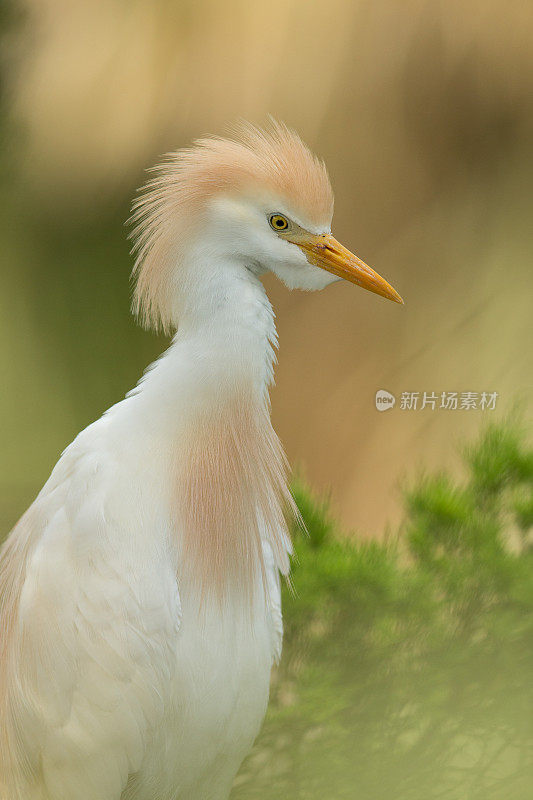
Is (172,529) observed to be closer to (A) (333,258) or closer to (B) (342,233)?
(A) (333,258)

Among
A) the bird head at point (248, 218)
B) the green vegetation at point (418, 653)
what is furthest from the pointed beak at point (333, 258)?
the green vegetation at point (418, 653)

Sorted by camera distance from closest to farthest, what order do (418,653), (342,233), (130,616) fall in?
(130,616), (418,653), (342,233)

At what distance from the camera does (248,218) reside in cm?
80

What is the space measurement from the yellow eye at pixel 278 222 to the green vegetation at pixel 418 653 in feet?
2.47

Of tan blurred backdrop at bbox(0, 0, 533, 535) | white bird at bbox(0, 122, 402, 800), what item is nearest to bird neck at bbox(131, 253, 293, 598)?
white bird at bbox(0, 122, 402, 800)

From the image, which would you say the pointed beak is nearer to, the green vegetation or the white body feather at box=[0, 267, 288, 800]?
the white body feather at box=[0, 267, 288, 800]

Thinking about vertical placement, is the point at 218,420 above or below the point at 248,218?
below

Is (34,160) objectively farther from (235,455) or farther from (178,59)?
(235,455)

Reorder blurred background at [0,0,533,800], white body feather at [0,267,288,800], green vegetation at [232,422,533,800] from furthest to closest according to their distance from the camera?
blurred background at [0,0,533,800] → green vegetation at [232,422,533,800] → white body feather at [0,267,288,800]

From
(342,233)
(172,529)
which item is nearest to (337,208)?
(342,233)

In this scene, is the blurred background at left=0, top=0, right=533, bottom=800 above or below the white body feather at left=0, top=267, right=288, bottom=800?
above

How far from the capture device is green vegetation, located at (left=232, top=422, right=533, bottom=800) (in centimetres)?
133

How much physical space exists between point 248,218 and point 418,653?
96 cm

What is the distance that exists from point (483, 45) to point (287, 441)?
92 centimetres
